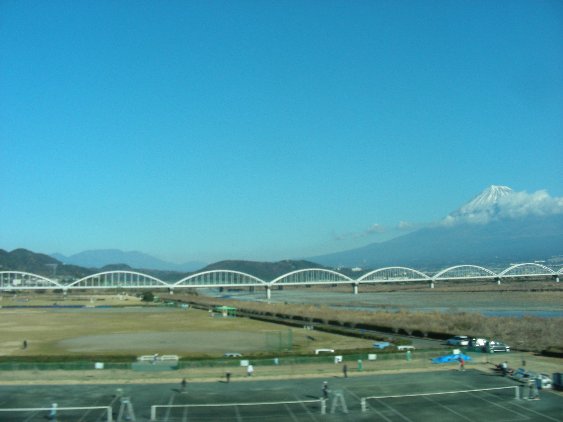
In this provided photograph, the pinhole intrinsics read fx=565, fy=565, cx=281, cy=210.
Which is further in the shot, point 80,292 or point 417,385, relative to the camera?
point 80,292

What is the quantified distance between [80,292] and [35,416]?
135321mm

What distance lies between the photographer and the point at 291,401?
20891 millimetres

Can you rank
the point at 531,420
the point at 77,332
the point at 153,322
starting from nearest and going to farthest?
1. the point at 531,420
2. the point at 77,332
3. the point at 153,322

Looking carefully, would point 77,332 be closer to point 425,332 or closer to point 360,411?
point 425,332

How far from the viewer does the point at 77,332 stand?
4847 centimetres

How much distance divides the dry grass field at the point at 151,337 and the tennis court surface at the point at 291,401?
1065cm

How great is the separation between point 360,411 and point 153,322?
42627mm

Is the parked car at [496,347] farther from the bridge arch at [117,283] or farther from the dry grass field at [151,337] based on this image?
the bridge arch at [117,283]

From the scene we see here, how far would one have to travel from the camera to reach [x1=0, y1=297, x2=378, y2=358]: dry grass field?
36.8 meters

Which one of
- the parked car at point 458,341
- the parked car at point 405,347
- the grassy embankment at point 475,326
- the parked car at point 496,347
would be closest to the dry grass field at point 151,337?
the parked car at point 405,347

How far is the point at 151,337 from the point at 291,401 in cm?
2624

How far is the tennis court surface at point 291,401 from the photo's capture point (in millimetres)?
18812

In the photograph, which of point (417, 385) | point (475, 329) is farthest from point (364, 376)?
point (475, 329)

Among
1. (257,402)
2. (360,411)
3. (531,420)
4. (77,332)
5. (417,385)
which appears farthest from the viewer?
(77,332)
